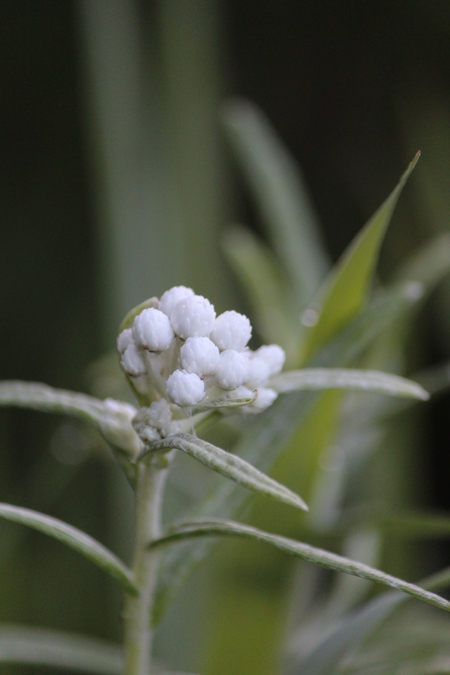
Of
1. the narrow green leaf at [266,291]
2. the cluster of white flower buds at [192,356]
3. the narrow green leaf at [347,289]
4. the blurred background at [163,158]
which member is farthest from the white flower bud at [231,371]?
the blurred background at [163,158]

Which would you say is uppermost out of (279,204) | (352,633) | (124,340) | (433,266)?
(279,204)

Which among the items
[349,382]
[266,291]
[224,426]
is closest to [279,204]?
[266,291]

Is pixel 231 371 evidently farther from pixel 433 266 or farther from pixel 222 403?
pixel 433 266

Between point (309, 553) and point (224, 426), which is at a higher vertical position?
point (224, 426)

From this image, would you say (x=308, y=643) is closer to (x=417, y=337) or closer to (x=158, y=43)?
(x=417, y=337)

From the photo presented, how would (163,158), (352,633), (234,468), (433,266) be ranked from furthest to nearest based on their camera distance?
(163,158) < (433,266) < (352,633) < (234,468)

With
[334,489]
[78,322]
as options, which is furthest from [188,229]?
[334,489]

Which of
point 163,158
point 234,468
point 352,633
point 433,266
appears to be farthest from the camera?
point 163,158

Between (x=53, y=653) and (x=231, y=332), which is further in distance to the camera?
(x=53, y=653)
